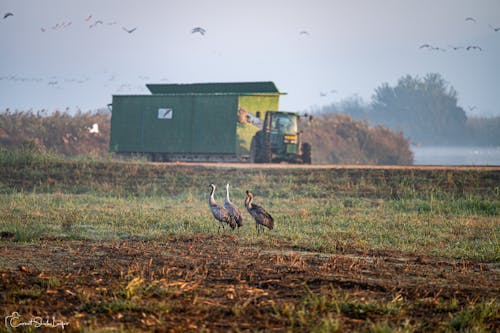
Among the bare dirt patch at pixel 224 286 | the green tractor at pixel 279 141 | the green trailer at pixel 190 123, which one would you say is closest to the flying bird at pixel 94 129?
the green trailer at pixel 190 123

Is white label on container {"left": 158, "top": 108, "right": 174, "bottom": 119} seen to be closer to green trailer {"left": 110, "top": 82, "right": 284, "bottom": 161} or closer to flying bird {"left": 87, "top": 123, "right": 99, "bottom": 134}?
green trailer {"left": 110, "top": 82, "right": 284, "bottom": 161}

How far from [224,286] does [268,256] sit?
2724 mm

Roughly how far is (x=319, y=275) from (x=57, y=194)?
49.3ft

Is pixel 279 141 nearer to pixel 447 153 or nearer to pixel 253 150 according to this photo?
pixel 253 150

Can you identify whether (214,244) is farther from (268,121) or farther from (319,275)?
(268,121)

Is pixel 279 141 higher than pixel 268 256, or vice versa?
pixel 279 141

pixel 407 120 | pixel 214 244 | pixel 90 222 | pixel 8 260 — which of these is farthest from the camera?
pixel 407 120

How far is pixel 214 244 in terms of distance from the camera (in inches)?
493

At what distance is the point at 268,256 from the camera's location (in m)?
11.0

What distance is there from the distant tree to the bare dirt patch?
6988 centimetres

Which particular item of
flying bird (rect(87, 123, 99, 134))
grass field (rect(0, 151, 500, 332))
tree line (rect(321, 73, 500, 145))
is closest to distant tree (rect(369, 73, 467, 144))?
tree line (rect(321, 73, 500, 145))

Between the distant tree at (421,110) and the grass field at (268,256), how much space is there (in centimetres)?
5786

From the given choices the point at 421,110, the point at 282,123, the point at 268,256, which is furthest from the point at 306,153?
the point at 421,110

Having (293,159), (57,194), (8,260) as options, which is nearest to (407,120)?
(293,159)
